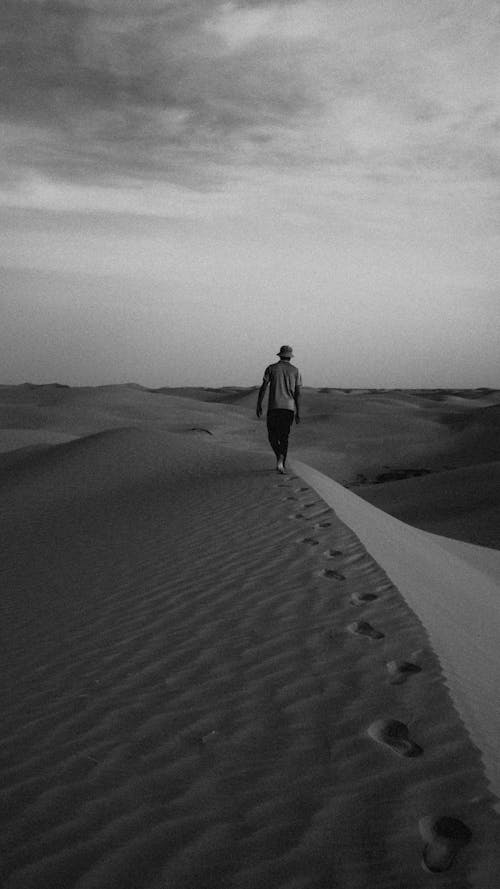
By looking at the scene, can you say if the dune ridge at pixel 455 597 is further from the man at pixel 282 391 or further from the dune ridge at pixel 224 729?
the man at pixel 282 391

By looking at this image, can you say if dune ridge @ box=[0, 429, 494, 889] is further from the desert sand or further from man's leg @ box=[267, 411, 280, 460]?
man's leg @ box=[267, 411, 280, 460]

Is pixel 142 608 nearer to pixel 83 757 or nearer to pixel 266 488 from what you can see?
pixel 83 757

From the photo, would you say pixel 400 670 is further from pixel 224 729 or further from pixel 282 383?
pixel 282 383

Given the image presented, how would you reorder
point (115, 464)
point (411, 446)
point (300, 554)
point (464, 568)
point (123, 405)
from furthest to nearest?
point (123, 405) < point (411, 446) < point (115, 464) < point (464, 568) < point (300, 554)

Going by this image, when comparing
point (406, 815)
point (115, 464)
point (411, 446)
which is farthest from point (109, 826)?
point (411, 446)

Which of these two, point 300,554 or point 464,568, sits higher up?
point 300,554

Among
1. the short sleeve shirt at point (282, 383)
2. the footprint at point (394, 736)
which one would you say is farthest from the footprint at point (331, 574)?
the short sleeve shirt at point (282, 383)

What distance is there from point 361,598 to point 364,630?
0.74 meters

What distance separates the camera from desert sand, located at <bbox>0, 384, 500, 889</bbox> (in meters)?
2.34

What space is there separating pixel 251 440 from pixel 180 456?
62.8 ft

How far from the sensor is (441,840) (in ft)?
7.56

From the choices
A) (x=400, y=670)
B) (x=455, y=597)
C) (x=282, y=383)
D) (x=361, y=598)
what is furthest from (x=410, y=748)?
(x=282, y=383)

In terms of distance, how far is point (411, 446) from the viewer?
32.8 m

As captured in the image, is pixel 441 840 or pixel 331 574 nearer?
pixel 441 840
